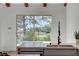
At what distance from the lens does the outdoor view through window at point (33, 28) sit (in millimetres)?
10281

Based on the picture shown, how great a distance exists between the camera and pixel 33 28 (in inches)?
409

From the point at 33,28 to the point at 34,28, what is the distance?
0.06m

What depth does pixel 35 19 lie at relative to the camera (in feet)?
33.9

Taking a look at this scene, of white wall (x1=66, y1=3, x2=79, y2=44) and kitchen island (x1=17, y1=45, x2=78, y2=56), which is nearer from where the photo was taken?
kitchen island (x1=17, y1=45, x2=78, y2=56)

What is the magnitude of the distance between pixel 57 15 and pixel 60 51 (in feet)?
19.6

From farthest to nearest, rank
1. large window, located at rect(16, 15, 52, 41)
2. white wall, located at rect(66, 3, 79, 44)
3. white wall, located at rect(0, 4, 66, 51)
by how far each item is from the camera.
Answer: large window, located at rect(16, 15, 52, 41) < white wall, located at rect(0, 4, 66, 51) < white wall, located at rect(66, 3, 79, 44)

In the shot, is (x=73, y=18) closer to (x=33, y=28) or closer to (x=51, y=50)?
(x=33, y=28)

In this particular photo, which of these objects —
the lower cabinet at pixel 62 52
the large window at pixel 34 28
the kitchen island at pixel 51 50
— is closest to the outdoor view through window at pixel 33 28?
the large window at pixel 34 28

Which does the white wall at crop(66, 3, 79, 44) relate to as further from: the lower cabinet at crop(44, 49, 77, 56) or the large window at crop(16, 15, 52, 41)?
the lower cabinet at crop(44, 49, 77, 56)

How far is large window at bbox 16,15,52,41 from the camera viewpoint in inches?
405

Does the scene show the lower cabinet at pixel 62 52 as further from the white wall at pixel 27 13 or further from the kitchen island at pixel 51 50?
the white wall at pixel 27 13

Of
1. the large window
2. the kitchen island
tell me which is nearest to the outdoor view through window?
the large window

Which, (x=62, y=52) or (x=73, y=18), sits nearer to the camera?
(x=62, y=52)

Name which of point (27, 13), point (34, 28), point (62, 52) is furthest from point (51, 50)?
point (34, 28)
